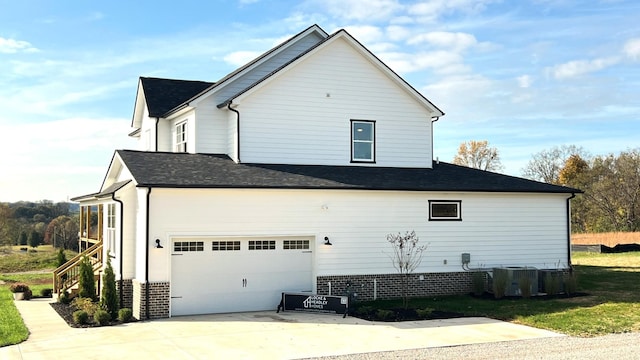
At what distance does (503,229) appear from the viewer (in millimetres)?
23000

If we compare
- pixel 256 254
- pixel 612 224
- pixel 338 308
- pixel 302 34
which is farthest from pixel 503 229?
pixel 612 224

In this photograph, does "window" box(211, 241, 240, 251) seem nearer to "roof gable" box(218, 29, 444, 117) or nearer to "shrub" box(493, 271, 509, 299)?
"roof gable" box(218, 29, 444, 117)

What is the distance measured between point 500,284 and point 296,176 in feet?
24.9

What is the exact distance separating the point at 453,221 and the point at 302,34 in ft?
32.2

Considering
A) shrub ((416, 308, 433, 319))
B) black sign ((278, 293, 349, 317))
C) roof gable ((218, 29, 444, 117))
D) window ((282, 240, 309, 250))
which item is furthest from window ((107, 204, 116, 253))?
shrub ((416, 308, 433, 319))

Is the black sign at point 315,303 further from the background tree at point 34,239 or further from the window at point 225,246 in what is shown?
the background tree at point 34,239

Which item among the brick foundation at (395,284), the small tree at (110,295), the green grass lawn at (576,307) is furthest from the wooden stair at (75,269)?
the green grass lawn at (576,307)

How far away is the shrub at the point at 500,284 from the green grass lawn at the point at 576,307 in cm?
39

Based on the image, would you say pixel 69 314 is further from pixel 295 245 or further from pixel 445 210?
pixel 445 210

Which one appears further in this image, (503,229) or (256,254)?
(503,229)

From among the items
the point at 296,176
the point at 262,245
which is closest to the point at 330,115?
the point at 296,176

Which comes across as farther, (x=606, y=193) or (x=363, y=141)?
(x=606, y=193)

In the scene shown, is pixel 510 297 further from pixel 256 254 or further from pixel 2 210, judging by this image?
pixel 2 210

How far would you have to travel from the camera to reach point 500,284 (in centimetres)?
2108
